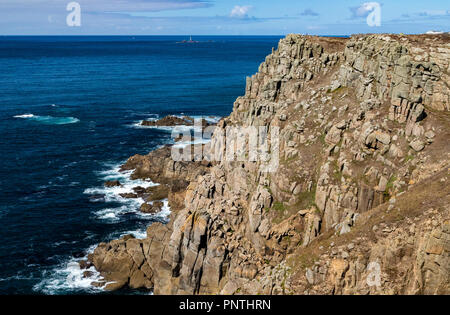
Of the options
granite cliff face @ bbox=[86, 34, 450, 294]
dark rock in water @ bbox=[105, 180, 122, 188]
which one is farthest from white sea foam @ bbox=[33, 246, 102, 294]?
dark rock in water @ bbox=[105, 180, 122, 188]

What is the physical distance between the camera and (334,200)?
144ft

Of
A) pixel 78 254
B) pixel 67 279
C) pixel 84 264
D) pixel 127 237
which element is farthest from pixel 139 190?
pixel 67 279

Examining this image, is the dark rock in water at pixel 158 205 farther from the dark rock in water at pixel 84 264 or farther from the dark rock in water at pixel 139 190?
the dark rock in water at pixel 84 264

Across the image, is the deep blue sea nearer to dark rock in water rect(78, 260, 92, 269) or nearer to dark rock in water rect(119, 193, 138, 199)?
dark rock in water rect(78, 260, 92, 269)

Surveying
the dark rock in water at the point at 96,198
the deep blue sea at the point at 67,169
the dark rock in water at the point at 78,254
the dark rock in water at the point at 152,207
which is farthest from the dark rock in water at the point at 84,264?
the dark rock in water at the point at 96,198

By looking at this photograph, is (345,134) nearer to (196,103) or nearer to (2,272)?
(2,272)

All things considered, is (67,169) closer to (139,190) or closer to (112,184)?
(112,184)

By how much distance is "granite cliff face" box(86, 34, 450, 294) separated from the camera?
35.7 metres

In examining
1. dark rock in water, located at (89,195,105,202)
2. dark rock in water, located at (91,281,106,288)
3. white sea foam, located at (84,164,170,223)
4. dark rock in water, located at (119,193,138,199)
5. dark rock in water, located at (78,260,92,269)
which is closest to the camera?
dark rock in water, located at (91,281,106,288)

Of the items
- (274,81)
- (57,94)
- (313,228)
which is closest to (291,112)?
(274,81)

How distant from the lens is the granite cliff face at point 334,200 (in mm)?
35688
